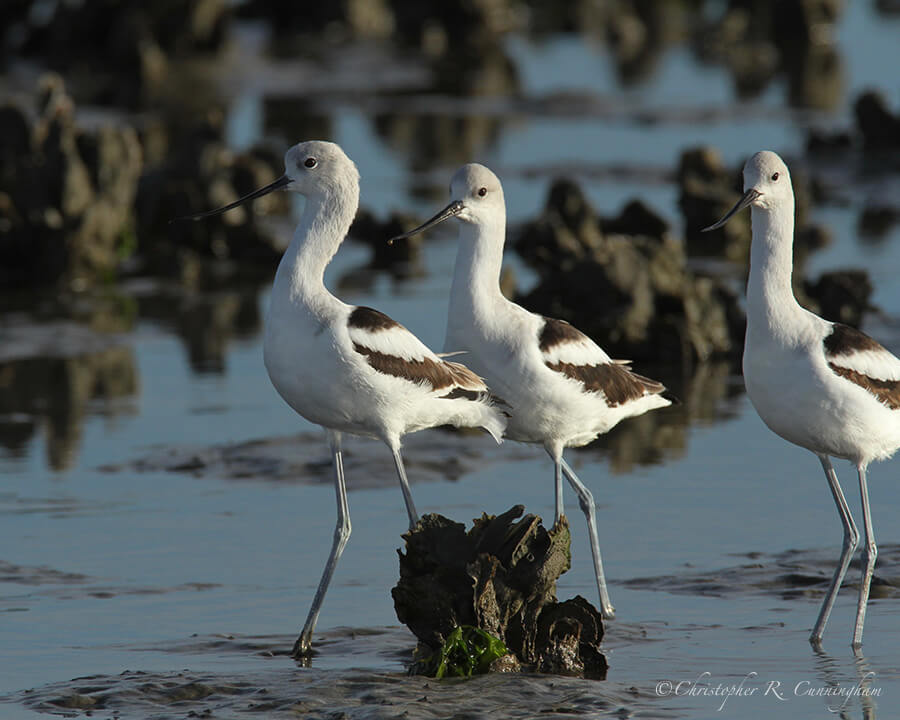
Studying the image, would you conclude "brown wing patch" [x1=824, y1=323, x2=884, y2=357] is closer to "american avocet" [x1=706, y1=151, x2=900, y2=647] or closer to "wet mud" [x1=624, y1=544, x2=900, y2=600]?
"american avocet" [x1=706, y1=151, x2=900, y2=647]

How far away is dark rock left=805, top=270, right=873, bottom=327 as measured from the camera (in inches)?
536

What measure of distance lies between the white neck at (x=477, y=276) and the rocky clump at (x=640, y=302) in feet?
15.6

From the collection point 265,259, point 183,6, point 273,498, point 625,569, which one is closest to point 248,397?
point 273,498

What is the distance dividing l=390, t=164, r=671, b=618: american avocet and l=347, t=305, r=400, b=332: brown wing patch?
0.74 metres

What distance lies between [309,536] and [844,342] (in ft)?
10.3

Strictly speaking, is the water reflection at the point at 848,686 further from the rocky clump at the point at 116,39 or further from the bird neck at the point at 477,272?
the rocky clump at the point at 116,39

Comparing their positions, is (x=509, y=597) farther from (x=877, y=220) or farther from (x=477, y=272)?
(x=877, y=220)

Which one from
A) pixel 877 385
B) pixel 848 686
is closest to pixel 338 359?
pixel 877 385

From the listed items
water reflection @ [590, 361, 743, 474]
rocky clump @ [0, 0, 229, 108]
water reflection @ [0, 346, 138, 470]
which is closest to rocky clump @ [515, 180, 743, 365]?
water reflection @ [590, 361, 743, 474]

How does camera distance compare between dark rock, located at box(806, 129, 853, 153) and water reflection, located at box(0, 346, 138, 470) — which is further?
dark rock, located at box(806, 129, 853, 153)

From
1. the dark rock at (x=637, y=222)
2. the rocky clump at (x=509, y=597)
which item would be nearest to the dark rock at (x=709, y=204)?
the dark rock at (x=637, y=222)

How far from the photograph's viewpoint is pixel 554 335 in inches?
323

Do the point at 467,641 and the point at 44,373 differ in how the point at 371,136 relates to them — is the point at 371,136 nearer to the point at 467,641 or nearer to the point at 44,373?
the point at 44,373

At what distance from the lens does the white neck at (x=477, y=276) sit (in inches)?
321
